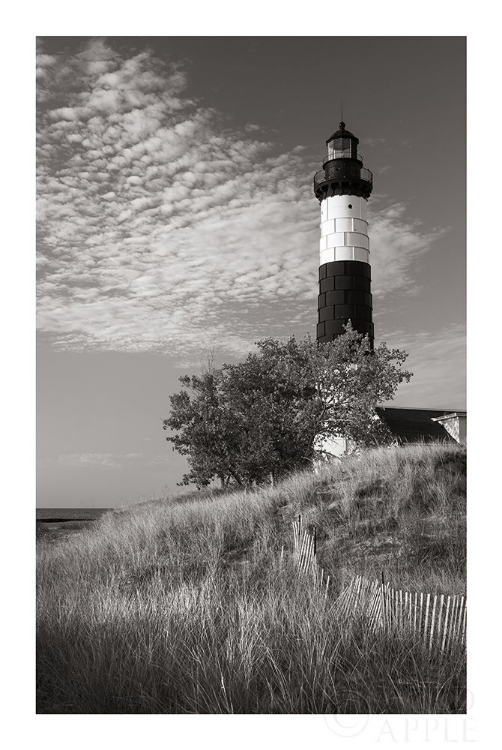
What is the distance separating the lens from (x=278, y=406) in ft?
60.3

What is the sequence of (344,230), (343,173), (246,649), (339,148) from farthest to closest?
(339,148), (343,173), (344,230), (246,649)

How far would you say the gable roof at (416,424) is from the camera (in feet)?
75.9

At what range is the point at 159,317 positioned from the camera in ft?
25.1

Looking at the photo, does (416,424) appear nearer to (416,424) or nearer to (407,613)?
(416,424)

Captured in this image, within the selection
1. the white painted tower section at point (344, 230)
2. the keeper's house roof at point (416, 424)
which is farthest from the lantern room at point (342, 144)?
the keeper's house roof at point (416, 424)

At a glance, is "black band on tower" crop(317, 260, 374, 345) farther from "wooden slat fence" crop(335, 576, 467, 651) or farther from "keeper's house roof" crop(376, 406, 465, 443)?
"wooden slat fence" crop(335, 576, 467, 651)

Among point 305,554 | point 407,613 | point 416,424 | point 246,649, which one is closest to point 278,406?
point 305,554

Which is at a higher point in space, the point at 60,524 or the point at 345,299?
the point at 345,299

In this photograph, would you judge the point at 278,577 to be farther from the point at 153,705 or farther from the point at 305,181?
the point at 305,181

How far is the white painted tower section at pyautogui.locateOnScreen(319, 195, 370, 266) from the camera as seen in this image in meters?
22.6

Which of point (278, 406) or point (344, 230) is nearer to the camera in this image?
point (278, 406)

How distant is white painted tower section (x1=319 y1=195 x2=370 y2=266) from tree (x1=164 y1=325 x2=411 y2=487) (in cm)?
422

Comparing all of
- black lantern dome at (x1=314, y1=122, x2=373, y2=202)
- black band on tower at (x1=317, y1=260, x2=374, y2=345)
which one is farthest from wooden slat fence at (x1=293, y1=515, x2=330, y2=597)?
→ black lantern dome at (x1=314, y1=122, x2=373, y2=202)

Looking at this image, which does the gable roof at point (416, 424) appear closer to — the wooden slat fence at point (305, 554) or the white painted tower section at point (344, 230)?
the white painted tower section at point (344, 230)
